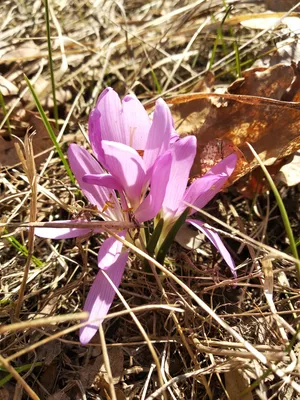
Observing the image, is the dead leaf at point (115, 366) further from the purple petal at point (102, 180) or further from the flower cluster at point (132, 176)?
the purple petal at point (102, 180)

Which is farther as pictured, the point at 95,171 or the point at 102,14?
the point at 102,14

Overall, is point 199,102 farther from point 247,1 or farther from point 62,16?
point 62,16

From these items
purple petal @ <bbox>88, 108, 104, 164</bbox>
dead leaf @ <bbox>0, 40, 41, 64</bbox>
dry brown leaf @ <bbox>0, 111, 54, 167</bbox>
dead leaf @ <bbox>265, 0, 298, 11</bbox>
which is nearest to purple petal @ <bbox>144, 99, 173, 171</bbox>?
purple petal @ <bbox>88, 108, 104, 164</bbox>

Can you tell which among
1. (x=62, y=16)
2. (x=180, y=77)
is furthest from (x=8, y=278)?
(x=62, y=16)

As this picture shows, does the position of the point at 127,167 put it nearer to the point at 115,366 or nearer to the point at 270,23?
the point at 115,366

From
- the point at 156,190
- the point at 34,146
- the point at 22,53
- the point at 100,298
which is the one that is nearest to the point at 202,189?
the point at 156,190

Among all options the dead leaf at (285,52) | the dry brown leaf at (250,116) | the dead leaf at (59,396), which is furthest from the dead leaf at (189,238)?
the dead leaf at (285,52)
